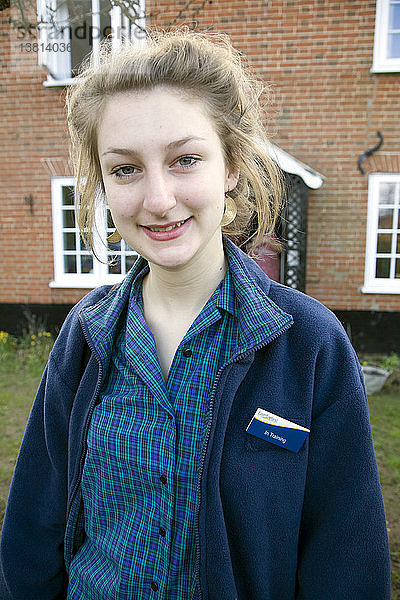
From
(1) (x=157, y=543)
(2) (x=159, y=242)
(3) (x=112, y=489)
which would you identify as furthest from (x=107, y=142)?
(1) (x=157, y=543)

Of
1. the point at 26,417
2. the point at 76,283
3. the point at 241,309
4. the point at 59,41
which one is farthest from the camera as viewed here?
the point at 76,283

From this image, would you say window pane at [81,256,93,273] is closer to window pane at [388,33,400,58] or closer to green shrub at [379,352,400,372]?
green shrub at [379,352,400,372]

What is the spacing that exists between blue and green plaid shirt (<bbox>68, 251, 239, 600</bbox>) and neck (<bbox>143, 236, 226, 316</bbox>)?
0.17 feet

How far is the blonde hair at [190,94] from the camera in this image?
1243 millimetres

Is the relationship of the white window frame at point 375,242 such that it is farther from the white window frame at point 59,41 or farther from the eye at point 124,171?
the eye at point 124,171

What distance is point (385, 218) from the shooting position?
7.20m

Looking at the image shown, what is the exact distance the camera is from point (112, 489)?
4.47 feet

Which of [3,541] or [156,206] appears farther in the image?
[3,541]

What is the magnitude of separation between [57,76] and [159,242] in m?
7.30

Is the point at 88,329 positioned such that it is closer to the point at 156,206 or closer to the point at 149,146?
the point at 156,206

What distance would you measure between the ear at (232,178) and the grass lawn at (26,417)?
2.47 metres

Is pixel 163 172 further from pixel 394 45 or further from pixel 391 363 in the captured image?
pixel 394 45

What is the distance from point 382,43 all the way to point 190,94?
6585mm

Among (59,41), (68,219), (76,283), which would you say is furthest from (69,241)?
(59,41)
